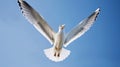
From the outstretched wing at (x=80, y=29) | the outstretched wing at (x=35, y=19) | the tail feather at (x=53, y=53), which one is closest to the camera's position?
the outstretched wing at (x=35, y=19)

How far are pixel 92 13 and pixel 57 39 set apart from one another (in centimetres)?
128

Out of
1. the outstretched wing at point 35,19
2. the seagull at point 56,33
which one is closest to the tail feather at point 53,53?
the seagull at point 56,33

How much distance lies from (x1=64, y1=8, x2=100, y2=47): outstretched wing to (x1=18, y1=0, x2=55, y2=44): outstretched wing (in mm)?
539

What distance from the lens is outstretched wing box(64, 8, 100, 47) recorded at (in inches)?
1028

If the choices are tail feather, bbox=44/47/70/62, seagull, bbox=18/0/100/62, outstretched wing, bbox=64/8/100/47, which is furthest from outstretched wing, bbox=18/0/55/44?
outstretched wing, bbox=64/8/100/47

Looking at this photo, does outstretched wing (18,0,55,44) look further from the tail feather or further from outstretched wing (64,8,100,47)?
outstretched wing (64,8,100,47)

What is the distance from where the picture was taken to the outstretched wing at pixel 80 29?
1028 inches

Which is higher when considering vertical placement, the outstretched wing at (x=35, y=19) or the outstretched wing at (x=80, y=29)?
the outstretched wing at (x=35, y=19)

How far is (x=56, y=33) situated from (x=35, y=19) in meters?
0.83

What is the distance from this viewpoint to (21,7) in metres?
25.5

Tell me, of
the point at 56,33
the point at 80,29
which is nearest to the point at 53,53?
the point at 56,33

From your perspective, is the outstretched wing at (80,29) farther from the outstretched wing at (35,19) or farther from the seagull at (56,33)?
the outstretched wing at (35,19)

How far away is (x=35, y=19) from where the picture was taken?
25672 millimetres

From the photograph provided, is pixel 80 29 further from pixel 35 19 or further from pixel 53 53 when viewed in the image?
pixel 35 19
